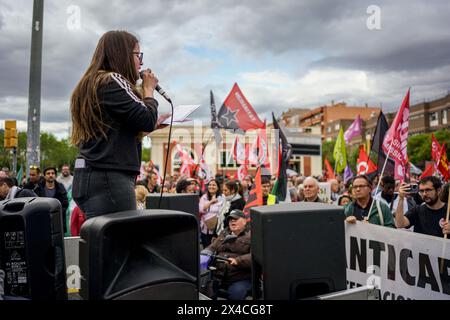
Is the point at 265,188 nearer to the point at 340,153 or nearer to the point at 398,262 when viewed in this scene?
the point at 398,262

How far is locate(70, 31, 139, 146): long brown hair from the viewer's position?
256cm

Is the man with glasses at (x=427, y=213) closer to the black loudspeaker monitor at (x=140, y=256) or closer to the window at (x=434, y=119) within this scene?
the black loudspeaker monitor at (x=140, y=256)

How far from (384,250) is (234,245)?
176 cm

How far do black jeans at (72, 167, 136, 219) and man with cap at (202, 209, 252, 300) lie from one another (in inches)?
88.5

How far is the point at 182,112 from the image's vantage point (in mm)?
3031

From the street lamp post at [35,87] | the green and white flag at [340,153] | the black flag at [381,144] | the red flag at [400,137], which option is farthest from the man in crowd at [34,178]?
the green and white flag at [340,153]

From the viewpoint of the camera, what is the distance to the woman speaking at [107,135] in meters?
2.52

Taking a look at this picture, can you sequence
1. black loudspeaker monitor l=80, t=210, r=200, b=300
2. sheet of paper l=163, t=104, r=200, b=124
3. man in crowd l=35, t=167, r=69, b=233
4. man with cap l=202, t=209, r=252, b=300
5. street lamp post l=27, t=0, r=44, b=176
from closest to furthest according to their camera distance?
black loudspeaker monitor l=80, t=210, r=200, b=300 → sheet of paper l=163, t=104, r=200, b=124 → man with cap l=202, t=209, r=252, b=300 → man in crowd l=35, t=167, r=69, b=233 → street lamp post l=27, t=0, r=44, b=176

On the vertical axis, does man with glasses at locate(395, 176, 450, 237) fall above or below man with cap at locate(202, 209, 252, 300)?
above

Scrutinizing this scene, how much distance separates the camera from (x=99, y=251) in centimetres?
205

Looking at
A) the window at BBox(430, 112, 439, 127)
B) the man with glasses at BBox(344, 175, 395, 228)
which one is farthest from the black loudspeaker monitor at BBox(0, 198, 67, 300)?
the window at BBox(430, 112, 439, 127)

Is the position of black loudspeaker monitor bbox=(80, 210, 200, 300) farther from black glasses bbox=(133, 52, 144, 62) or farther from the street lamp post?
the street lamp post
